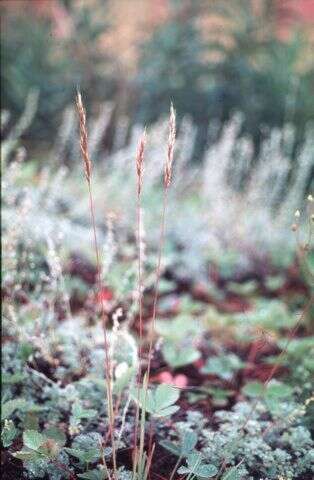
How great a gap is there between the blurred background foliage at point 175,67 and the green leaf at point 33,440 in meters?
4.08

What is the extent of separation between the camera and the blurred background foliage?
5.10 meters

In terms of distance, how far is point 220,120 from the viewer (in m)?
5.43

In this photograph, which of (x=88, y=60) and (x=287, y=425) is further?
(x=88, y=60)

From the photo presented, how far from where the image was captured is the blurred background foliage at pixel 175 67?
5.10 m

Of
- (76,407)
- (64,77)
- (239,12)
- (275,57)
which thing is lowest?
(76,407)

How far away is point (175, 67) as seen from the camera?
5.47 metres

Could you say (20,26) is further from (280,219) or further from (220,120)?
(280,219)

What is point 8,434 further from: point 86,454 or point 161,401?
point 161,401

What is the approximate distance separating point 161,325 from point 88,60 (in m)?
4.03

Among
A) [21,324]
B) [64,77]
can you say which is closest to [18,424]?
[21,324]

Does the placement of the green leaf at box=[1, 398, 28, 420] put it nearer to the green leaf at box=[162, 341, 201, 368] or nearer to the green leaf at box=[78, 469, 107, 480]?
the green leaf at box=[78, 469, 107, 480]

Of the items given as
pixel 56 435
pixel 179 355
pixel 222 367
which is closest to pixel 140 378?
pixel 179 355

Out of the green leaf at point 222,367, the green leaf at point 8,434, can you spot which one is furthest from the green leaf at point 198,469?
the green leaf at point 222,367

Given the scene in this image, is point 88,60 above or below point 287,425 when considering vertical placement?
above
